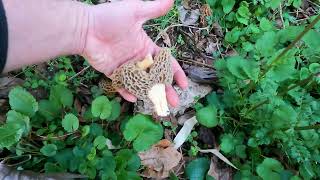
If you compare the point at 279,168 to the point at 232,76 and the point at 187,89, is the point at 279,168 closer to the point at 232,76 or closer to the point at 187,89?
the point at 232,76

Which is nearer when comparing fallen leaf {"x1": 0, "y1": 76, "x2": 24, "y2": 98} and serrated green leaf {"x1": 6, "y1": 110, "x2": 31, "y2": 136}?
serrated green leaf {"x1": 6, "y1": 110, "x2": 31, "y2": 136}

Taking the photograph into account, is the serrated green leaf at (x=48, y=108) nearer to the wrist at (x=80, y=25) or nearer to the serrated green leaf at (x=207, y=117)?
the wrist at (x=80, y=25)

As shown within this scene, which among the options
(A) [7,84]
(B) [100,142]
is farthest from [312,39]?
(A) [7,84]

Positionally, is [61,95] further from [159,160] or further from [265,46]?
[265,46]

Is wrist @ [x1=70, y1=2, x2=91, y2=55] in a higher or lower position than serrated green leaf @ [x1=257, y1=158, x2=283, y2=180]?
higher

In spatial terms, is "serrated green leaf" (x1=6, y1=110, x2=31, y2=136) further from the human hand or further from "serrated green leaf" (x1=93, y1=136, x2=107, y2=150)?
the human hand

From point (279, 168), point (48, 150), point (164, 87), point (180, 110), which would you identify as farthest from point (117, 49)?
point (279, 168)

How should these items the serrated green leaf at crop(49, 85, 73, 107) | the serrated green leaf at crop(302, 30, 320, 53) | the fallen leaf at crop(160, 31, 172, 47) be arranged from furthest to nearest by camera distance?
the fallen leaf at crop(160, 31, 172, 47) < the serrated green leaf at crop(49, 85, 73, 107) < the serrated green leaf at crop(302, 30, 320, 53)

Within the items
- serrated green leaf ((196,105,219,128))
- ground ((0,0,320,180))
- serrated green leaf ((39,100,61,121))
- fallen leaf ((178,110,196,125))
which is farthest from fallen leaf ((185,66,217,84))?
serrated green leaf ((39,100,61,121))
